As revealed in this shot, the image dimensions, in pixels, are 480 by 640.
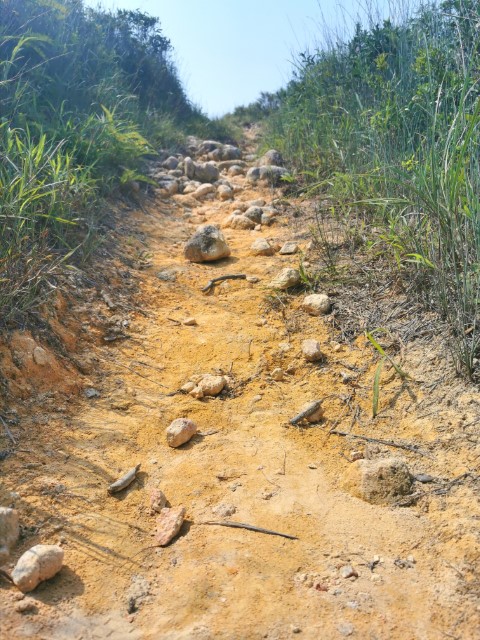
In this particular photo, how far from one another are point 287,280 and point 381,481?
141 centimetres

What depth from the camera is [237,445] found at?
2.01 m

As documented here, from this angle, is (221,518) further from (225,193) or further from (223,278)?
(225,193)

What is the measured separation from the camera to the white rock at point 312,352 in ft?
7.97

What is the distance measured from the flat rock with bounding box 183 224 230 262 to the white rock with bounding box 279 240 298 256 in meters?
0.35

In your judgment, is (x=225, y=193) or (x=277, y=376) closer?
(x=277, y=376)

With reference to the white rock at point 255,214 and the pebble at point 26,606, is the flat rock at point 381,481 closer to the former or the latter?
the pebble at point 26,606

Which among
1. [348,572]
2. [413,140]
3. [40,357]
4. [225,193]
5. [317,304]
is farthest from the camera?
[225,193]

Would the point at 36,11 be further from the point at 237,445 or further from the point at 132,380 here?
the point at 237,445

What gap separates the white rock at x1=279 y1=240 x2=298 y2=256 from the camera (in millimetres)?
3516

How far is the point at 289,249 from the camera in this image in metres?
3.53

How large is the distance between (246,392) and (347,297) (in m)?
0.81

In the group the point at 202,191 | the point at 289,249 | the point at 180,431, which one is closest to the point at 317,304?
the point at 289,249

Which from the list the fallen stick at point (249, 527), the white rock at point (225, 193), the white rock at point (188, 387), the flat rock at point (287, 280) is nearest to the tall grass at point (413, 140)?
the flat rock at point (287, 280)

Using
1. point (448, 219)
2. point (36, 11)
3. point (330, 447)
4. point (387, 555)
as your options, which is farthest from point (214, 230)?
point (36, 11)
